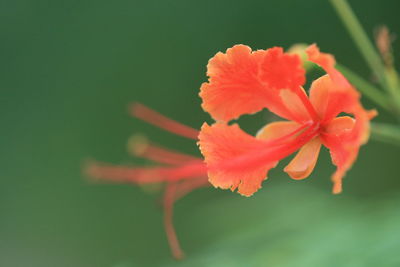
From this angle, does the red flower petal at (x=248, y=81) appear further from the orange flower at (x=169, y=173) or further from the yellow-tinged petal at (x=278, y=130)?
the orange flower at (x=169, y=173)

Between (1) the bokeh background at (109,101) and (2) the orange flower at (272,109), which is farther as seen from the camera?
(1) the bokeh background at (109,101)

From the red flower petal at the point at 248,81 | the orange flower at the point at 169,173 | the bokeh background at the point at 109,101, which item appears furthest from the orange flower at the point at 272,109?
the bokeh background at the point at 109,101

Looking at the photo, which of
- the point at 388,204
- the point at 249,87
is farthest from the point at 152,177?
the point at 388,204

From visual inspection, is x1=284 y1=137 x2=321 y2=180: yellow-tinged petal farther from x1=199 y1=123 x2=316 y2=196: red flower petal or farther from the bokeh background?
the bokeh background

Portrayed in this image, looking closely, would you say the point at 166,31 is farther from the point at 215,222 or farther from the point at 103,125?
the point at 215,222

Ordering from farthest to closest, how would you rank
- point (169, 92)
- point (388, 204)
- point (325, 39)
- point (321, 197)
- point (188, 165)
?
point (169, 92) → point (325, 39) → point (321, 197) → point (388, 204) → point (188, 165)

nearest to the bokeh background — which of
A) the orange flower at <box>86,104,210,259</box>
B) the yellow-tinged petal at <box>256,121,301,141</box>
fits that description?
the orange flower at <box>86,104,210,259</box>
